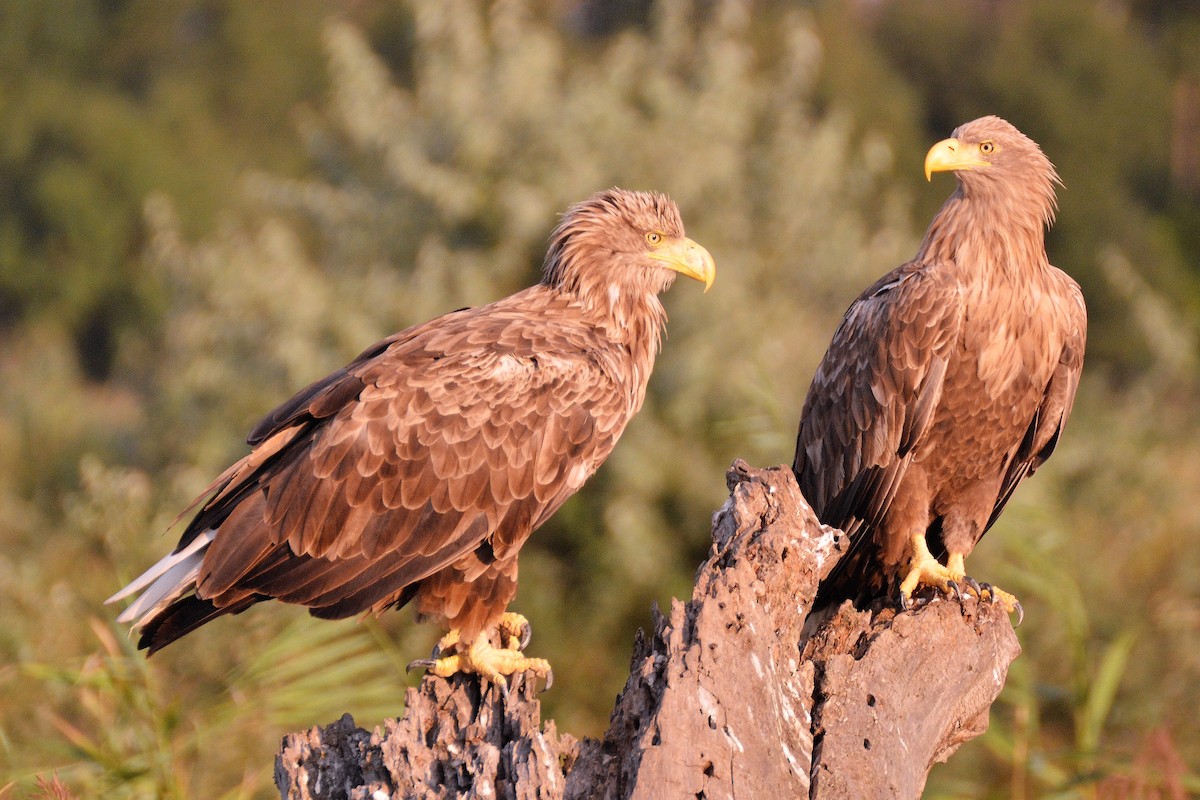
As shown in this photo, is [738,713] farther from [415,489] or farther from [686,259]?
[686,259]

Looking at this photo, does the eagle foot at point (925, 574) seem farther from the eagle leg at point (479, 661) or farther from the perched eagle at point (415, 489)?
the eagle leg at point (479, 661)

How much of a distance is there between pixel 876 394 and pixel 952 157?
101 cm

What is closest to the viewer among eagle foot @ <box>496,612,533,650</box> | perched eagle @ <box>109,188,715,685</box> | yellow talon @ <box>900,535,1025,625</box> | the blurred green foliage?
perched eagle @ <box>109,188,715,685</box>

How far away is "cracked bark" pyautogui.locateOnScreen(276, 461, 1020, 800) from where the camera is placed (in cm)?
396

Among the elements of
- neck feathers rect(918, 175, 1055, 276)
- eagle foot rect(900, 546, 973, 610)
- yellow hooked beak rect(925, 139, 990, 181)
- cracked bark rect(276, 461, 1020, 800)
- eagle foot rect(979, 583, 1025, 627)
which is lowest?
cracked bark rect(276, 461, 1020, 800)

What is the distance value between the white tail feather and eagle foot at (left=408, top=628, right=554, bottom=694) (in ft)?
2.92

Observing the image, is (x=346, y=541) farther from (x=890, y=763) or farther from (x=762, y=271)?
(x=762, y=271)

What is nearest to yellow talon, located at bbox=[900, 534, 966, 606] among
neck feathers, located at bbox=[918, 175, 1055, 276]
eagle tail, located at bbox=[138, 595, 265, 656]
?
neck feathers, located at bbox=[918, 175, 1055, 276]

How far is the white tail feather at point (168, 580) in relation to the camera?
16.8 feet

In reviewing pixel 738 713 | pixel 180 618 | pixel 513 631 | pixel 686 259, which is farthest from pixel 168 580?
pixel 686 259

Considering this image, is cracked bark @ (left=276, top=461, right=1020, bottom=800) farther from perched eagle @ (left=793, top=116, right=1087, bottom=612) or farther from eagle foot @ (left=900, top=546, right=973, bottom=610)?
perched eagle @ (left=793, top=116, right=1087, bottom=612)

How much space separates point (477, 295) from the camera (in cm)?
1262

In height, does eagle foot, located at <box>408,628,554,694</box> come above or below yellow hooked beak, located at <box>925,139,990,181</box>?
below

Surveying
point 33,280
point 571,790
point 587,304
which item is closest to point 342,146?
point 587,304
